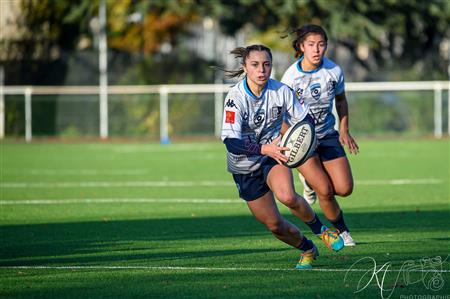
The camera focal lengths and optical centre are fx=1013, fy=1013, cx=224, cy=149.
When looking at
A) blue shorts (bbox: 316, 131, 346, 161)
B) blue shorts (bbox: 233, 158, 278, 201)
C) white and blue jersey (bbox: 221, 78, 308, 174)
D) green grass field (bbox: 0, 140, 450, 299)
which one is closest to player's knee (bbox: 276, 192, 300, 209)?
blue shorts (bbox: 233, 158, 278, 201)

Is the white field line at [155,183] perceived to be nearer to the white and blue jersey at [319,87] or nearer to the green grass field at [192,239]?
the green grass field at [192,239]

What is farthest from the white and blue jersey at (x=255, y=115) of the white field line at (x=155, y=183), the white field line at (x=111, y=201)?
the white field line at (x=155, y=183)

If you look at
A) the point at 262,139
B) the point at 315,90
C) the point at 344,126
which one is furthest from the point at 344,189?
the point at 262,139

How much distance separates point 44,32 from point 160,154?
15214mm

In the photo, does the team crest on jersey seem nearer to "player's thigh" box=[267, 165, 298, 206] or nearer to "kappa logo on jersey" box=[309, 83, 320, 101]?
"kappa logo on jersey" box=[309, 83, 320, 101]

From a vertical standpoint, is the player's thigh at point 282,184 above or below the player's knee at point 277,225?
above

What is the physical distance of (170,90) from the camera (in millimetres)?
37188

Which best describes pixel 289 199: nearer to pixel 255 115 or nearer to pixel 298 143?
pixel 298 143

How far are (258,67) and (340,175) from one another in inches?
88.3

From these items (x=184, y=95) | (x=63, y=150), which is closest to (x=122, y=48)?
(x=184, y=95)

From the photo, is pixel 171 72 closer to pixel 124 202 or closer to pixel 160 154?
pixel 160 154

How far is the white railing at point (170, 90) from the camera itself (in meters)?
35.8

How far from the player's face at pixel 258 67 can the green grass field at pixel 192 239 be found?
64.0 inches
